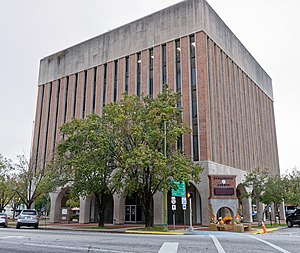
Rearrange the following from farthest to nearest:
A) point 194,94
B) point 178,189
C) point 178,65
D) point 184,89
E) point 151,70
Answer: point 151,70 < point 178,65 < point 184,89 < point 194,94 < point 178,189

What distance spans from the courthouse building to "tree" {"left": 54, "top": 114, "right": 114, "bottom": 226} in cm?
435

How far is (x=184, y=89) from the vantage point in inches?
1341

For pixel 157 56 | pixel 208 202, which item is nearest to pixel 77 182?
pixel 208 202

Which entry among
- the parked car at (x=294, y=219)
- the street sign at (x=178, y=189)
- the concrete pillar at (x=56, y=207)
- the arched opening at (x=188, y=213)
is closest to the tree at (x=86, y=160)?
the street sign at (x=178, y=189)

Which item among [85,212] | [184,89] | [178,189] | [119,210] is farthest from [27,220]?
[184,89]

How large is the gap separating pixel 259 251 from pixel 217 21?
1251 inches

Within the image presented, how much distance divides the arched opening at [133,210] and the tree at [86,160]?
7.75m

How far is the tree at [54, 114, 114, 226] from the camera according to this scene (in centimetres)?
2600

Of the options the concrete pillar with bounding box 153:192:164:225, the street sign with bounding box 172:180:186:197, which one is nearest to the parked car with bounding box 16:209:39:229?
the concrete pillar with bounding box 153:192:164:225

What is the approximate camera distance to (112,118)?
26516mm

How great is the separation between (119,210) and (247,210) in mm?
13989

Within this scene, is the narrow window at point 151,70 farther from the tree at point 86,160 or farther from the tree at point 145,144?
the tree at point 86,160

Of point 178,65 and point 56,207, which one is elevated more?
point 178,65

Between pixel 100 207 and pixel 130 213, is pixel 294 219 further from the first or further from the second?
pixel 100 207
